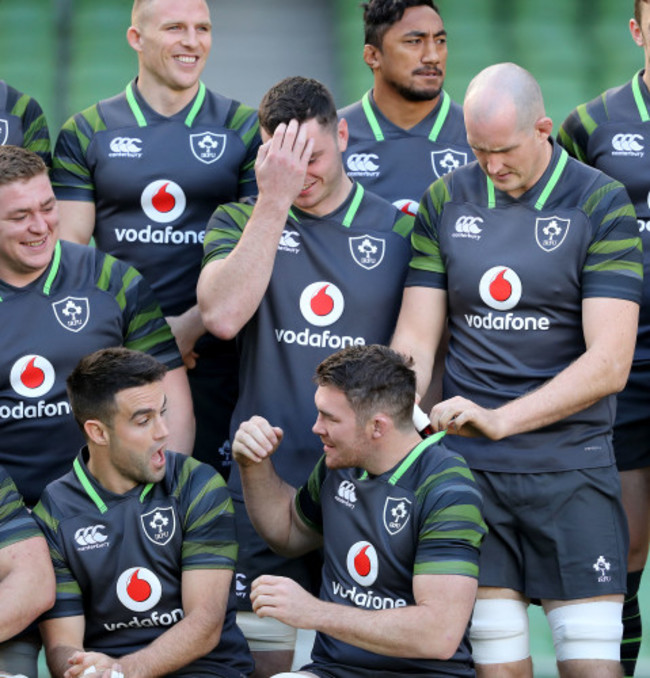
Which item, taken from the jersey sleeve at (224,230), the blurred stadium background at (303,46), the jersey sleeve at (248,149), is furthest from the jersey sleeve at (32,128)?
the blurred stadium background at (303,46)

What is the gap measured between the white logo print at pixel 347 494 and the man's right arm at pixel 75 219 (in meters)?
1.30

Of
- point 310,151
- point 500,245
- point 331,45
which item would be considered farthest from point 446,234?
point 331,45

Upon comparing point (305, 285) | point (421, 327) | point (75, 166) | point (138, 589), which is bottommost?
point (138, 589)

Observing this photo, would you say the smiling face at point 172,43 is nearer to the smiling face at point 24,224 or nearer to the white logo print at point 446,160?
the smiling face at point 24,224

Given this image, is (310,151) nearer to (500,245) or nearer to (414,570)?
(500,245)

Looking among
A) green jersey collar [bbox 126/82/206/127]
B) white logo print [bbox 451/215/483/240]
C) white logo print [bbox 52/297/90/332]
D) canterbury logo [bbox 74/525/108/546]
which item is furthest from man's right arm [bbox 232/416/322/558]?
green jersey collar [bbox 126/82/206/127]

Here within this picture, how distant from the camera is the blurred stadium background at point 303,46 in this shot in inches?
377

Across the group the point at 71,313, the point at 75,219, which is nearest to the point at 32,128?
the point at 75,219

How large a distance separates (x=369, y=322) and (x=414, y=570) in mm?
812

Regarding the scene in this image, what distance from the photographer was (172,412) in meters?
4.50

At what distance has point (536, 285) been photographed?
4.15 metres

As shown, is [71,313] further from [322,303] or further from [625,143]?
[625,143]

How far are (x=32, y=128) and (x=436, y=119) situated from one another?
129 cm

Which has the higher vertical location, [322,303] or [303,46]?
[303,46]
